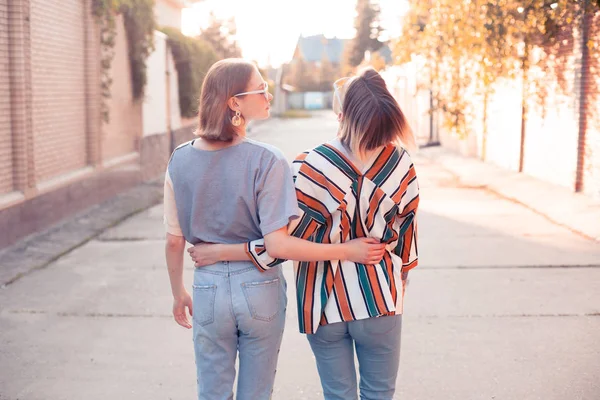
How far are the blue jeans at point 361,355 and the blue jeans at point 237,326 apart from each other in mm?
188

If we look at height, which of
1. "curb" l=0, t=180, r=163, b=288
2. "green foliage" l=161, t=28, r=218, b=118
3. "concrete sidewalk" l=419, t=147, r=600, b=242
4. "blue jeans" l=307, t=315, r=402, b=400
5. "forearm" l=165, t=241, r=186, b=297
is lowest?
"curb" l=0, t=180, r=163, b=288

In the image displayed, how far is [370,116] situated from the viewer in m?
2.78

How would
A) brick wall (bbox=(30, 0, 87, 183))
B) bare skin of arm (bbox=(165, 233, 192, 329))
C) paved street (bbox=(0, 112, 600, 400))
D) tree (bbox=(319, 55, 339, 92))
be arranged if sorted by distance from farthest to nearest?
1. tree (bbox=(319, 55, 339, 92))
2. brick wall (bbox=(30, 0, 87, 183))
3. paved street (bbox=(0, 112, 600, 400))
4. bare skin of arm (bbox=(165, 233, 192, 329))

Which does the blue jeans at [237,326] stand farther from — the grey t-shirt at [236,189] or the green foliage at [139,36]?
the green foliage at [139,36]

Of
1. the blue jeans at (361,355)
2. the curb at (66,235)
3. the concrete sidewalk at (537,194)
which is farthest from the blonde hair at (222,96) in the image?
the concrete sidewalk at (537,194)

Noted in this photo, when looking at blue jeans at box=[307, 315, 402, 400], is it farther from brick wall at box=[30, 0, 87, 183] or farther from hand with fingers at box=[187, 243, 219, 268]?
brick wall at box=[30, 0, 87, 183]

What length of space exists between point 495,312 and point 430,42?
11.2 m

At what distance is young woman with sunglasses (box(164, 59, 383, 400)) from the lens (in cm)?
276

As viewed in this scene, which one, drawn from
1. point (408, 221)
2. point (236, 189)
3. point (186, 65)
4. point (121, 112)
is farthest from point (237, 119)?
point (186, 65)

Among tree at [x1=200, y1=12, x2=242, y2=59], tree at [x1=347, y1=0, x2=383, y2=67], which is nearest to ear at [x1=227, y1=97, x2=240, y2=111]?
tree at [x1=200, y1=12, x2=242, y2=59]

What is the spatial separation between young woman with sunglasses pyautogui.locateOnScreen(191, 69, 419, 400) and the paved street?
1.38m

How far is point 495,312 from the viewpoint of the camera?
5746mm

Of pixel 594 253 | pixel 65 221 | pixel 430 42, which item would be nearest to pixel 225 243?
pixel 594 253

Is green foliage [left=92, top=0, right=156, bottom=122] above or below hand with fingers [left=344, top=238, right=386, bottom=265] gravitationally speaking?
above
